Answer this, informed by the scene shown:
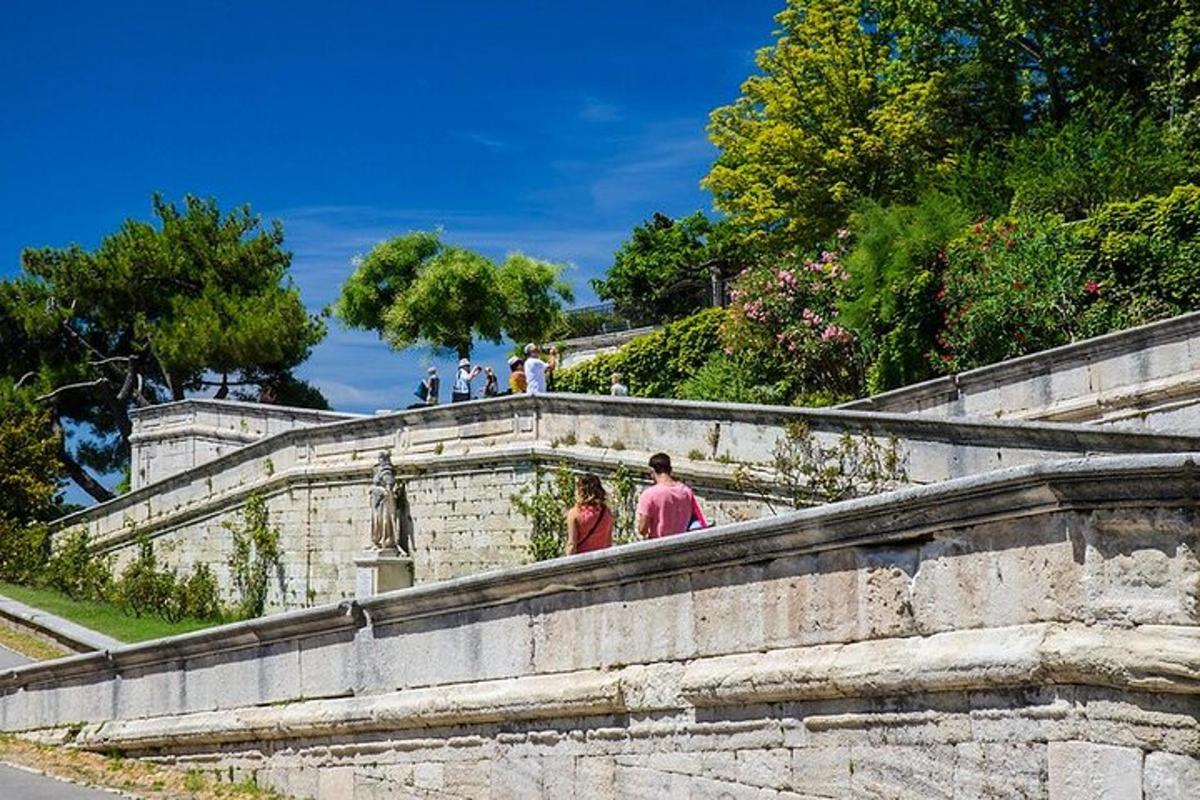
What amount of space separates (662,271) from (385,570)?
3371 cm

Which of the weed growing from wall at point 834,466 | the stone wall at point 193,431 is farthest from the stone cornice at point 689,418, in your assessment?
the stone wall at point 193,431

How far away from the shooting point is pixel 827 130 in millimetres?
31797

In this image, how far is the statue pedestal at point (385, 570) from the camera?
63.0ft

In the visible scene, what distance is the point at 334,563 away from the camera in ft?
68.3

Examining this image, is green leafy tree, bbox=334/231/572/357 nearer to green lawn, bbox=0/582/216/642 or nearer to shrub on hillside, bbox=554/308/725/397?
shrub on hillside, bbox=554/308/725/397

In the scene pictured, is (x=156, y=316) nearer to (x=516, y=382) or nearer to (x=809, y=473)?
(x=516, y=382)

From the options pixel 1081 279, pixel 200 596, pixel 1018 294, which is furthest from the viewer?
pixel 200 596

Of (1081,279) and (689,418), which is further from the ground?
(1081,279)

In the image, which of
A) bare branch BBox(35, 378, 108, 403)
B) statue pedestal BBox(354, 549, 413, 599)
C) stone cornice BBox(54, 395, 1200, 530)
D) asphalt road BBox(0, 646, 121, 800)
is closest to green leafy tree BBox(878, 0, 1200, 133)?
stone cornice BBox(54, 395, 1200, 530)

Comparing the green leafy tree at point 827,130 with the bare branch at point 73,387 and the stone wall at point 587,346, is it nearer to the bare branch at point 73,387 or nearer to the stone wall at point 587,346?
the stone wall at point 587,346

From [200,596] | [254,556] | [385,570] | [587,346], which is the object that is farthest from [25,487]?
[587,346]

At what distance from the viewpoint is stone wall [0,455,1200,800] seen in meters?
4.46

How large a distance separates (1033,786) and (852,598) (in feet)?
3.19

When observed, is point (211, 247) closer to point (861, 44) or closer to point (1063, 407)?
point (861, 44)
